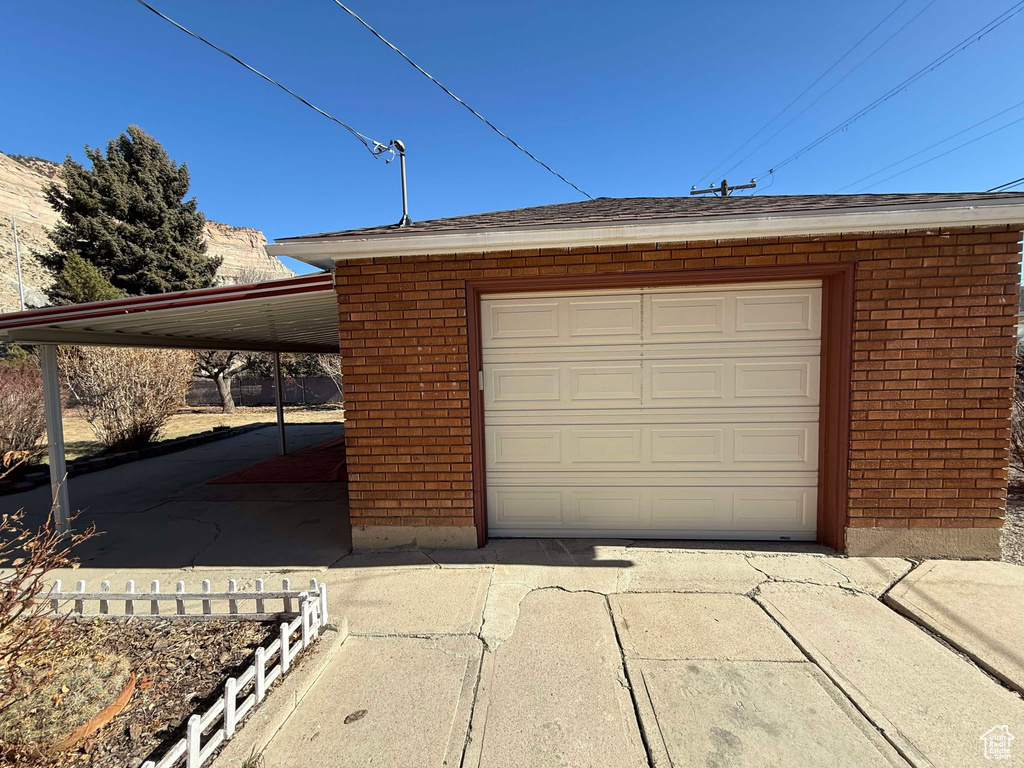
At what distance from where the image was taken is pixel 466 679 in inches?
92.7

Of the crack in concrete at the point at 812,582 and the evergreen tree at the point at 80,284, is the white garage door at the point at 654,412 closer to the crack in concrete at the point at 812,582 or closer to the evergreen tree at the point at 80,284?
the crack in concrete at the point at 812,582

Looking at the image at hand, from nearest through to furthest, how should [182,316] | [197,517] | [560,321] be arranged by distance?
[560,321] → [182,316] → [197,517]

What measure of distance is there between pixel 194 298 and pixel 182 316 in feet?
2.62

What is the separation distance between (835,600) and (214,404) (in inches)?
1099

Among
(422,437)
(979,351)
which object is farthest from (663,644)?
(979,351)

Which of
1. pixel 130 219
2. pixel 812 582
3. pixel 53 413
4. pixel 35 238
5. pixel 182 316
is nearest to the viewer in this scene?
pixel 812 582

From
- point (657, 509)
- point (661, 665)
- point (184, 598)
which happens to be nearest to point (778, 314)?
point (657, 509)

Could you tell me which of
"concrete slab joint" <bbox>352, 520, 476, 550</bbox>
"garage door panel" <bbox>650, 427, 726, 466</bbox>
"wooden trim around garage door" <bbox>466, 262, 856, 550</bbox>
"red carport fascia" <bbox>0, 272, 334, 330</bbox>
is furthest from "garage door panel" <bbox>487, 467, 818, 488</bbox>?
"red carport fascia" <bbox>0, 272, 334, 330</bbox>

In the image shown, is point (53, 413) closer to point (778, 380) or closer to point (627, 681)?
point (627, 681)

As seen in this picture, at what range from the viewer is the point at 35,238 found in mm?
46250

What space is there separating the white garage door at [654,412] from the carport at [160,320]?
5.93 ft

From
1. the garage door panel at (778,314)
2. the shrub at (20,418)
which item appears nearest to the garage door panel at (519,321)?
the garage door panel at (778,314)

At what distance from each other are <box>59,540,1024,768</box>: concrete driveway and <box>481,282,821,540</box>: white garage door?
512mm

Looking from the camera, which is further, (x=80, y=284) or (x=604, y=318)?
(x=80, y=284)
